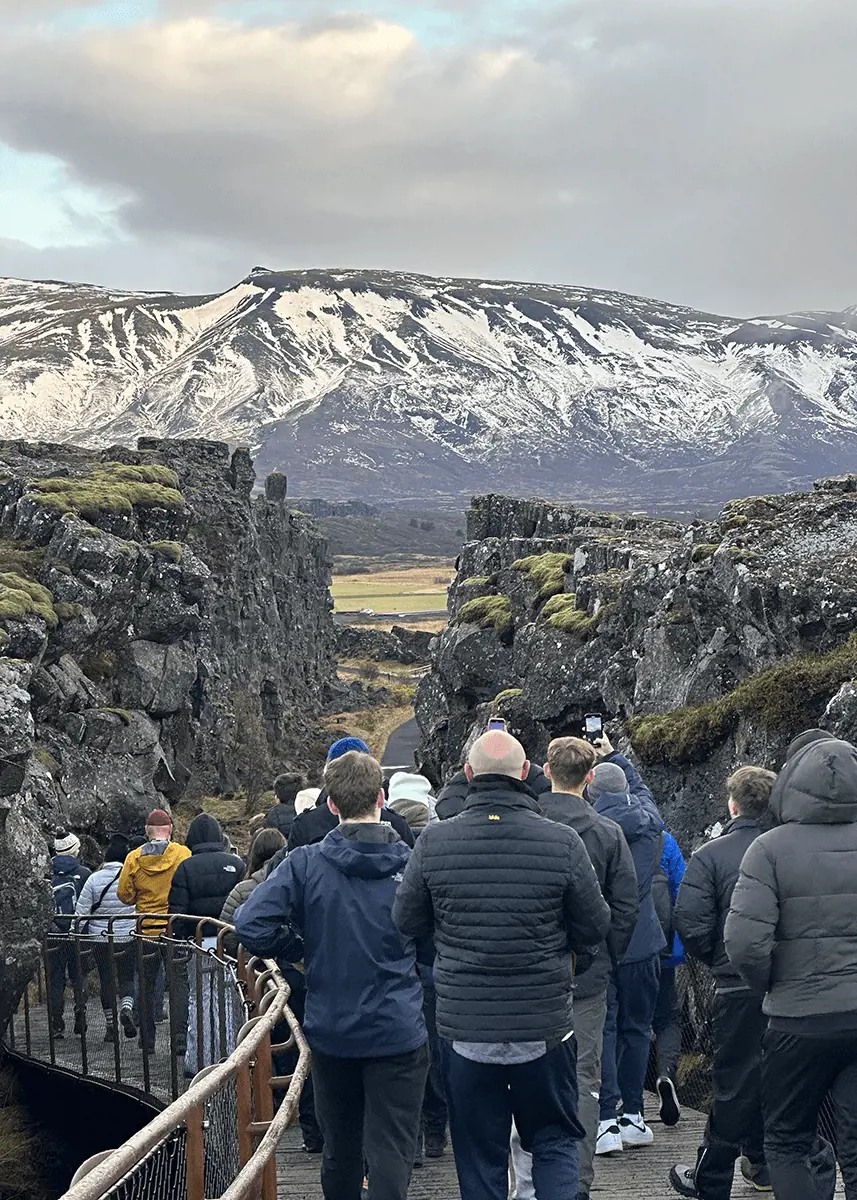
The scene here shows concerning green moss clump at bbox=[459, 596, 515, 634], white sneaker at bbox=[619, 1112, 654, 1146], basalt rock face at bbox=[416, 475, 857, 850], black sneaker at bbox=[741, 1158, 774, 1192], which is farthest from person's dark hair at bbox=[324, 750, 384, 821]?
green moss clump at bbox=[459, 596, 515, 634]

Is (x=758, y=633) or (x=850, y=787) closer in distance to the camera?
(x=850, y=787)

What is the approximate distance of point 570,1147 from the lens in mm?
7316

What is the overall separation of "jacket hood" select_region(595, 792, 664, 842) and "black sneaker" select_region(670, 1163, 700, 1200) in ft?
7.46

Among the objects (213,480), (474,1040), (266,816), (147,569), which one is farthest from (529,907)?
(213,480)

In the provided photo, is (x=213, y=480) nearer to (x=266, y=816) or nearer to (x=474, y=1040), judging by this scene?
(x=266, y=816)

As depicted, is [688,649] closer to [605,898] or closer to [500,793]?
[605,898]

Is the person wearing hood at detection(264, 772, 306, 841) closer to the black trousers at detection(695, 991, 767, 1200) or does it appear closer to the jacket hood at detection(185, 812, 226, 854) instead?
the jacket hood at detection(185, 812, 226, 854)

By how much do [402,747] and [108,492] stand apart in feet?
143

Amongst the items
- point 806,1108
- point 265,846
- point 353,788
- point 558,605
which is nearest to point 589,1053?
point 806,1108

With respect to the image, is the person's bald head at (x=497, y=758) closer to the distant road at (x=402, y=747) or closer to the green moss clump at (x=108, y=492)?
the green moss clump at (x=108, y=492)

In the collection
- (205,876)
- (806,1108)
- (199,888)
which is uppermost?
(806,1108)

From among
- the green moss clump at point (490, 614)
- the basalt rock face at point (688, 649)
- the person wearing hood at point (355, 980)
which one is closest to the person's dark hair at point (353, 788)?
the person wearing hood at point (355, 980)

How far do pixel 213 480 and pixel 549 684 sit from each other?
4609 cm

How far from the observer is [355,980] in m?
7.71
